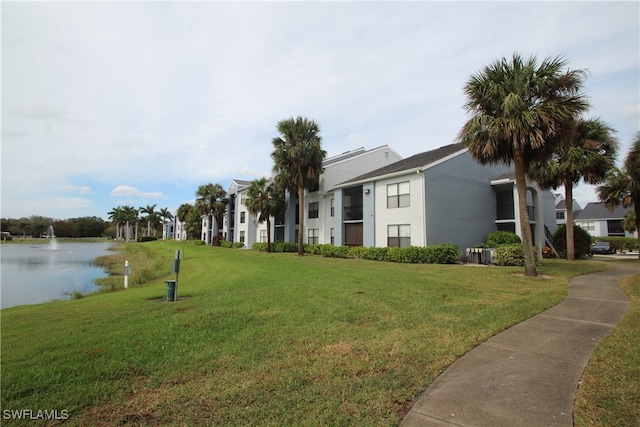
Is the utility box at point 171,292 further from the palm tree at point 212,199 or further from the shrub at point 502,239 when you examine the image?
the palm tree at point 212,199

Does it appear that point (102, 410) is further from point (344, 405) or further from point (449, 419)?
point (449, 419)

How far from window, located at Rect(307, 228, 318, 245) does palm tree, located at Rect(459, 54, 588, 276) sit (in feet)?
63.2

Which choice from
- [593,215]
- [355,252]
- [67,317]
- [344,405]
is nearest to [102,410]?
[344,405]

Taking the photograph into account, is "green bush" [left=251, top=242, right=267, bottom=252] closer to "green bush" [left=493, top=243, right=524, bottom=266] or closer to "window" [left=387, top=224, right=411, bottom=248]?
"window" [left=387, top=224, right=411, bottom=248]

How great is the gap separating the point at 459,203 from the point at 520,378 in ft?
62.1

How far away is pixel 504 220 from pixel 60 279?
29143mm

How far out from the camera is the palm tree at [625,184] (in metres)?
19.0

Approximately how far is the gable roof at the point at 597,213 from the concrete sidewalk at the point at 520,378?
159 ft

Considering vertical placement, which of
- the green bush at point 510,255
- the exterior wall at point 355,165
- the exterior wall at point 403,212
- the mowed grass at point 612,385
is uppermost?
the exterior wall at point 355,165

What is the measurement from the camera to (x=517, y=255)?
52.5ft

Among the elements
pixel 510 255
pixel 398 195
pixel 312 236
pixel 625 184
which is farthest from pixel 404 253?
pixel 625 184

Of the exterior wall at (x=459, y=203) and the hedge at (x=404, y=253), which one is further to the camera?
the exterior wall at (x=459, y=203)

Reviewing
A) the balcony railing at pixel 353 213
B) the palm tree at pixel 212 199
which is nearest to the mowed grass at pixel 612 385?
the balcony railing at pixel 353 213

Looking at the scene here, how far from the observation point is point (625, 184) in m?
20.5
